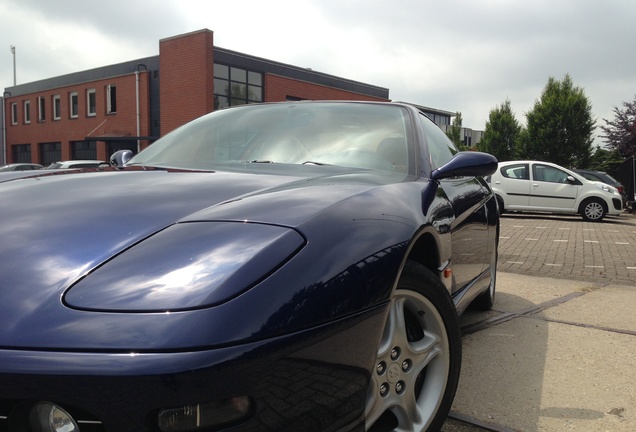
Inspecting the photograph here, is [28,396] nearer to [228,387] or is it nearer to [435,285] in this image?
[228,387]

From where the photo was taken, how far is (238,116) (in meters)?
3.09

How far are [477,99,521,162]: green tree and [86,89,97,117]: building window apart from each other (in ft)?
87.7

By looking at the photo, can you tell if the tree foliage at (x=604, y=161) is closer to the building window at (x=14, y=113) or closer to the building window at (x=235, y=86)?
the building window at (x=235, y=86)

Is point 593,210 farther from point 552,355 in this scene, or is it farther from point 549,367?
point 549,367

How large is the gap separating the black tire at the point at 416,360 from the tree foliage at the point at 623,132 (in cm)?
3397

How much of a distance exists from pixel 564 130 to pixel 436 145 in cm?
2903

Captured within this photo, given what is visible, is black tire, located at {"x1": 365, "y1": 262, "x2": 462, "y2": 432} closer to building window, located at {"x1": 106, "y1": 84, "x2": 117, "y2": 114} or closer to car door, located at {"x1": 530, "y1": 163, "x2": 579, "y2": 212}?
car door, located at {"x1": 530, "y1": 163, "x2": 579, "y2": 212}

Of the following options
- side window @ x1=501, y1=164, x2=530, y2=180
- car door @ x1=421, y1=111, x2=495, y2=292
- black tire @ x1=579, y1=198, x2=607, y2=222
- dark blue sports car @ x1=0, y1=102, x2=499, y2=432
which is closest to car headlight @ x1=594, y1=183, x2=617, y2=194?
black tire @ x1=579, y1=198, x2=607, y2=222

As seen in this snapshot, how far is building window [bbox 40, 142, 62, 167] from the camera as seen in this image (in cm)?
3412

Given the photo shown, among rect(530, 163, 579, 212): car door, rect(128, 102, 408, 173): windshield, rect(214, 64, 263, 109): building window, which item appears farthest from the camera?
rect(214, 64, 263, 109): building window

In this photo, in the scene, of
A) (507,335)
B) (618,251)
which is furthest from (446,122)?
(507,335)

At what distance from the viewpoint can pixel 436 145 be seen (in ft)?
10.5

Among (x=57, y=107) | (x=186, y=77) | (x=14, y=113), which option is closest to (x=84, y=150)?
(x=57, y=107)

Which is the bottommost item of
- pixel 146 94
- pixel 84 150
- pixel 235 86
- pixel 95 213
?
pixel 95 213
